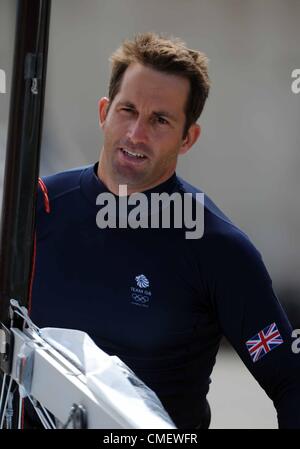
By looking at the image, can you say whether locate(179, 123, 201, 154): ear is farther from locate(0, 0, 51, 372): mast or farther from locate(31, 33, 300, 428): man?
locate(0, 0, 51, 372): mast

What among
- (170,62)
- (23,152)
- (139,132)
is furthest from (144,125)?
(23,152)

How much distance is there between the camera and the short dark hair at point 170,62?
142cm

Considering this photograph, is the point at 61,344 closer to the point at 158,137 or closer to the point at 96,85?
the point at 158,137

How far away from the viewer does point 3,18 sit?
2.07m

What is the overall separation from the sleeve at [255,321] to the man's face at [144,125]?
0.19 m

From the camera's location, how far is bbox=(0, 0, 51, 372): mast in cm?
103

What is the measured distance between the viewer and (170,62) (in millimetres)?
1417

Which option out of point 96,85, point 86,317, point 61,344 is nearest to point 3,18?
point 96,85

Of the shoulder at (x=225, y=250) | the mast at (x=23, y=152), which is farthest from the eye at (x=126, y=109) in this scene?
the mast at (x=23, y=152)

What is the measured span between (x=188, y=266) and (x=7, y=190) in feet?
1.45

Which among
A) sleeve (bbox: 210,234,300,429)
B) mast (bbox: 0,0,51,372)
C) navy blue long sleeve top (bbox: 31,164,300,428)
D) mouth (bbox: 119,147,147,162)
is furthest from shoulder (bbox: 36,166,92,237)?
mast (bbox: 0,0,51,372)

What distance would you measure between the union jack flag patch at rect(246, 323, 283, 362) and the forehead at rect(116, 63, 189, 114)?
0.43m

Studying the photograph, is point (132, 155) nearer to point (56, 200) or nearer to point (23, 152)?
point (56, 200)

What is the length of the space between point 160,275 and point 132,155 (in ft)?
0.73
